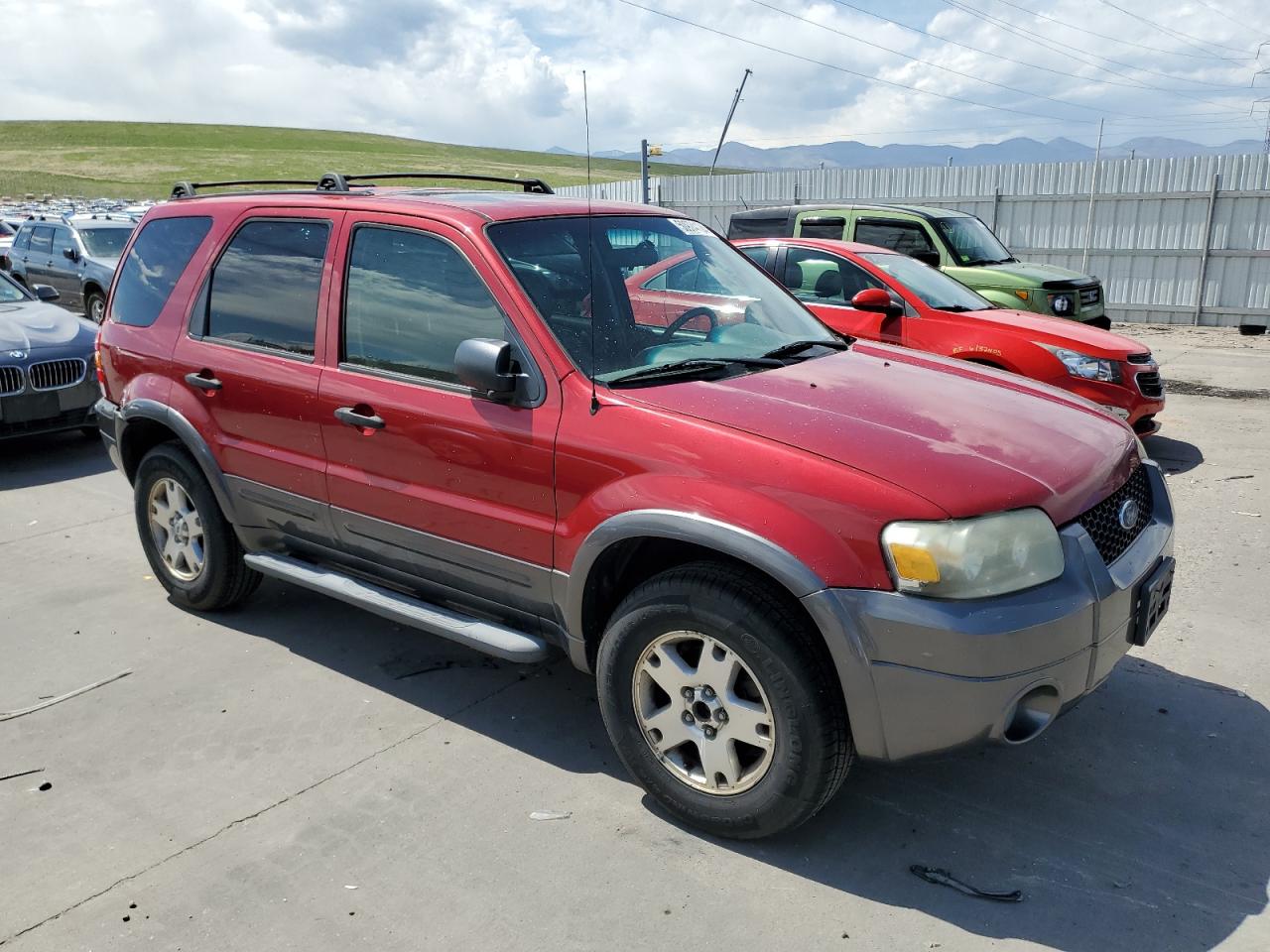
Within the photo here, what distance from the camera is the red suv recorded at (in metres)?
2.77

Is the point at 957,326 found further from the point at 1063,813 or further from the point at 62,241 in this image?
the point at 62,241

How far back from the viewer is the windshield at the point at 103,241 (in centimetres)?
1520

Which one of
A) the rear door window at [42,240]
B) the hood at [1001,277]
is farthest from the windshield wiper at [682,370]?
the rear door window at [42,240]

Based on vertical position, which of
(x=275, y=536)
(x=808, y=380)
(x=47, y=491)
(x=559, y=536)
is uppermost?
(x=808, y=380)

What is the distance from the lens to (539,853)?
10.3 feet

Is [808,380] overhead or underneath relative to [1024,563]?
overhead

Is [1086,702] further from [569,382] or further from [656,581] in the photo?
[569,382]

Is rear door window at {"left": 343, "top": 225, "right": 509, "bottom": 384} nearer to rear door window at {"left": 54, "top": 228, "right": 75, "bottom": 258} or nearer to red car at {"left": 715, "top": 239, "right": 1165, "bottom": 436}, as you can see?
red car at {"left": 715, "top": 239, "right": 1165, "bottom": 436}

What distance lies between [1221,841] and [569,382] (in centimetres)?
244

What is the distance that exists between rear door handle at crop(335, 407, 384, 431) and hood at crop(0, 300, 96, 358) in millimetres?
5429

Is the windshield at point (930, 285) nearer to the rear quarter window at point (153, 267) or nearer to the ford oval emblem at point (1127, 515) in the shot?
the ford oval emblem at point (1127, 515)

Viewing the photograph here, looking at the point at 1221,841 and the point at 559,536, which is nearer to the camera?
the point at 1221,841

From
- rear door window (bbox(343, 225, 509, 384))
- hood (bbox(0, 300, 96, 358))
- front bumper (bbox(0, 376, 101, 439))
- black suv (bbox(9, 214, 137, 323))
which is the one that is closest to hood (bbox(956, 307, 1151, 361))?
rear door window (bbox(343, 225, 509, 384))

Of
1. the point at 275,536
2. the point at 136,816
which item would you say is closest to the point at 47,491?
the point at 275,536
